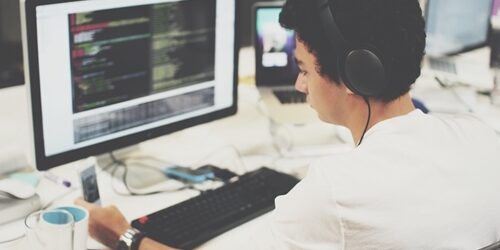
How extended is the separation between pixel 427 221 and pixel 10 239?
80 cm

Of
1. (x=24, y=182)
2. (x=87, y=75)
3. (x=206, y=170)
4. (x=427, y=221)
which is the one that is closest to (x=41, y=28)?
(x=87, y=75)

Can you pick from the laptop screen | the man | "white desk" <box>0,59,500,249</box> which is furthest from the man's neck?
the laptop screen

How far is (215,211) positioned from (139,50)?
1.28ft

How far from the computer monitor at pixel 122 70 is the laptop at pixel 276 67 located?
0.57ft

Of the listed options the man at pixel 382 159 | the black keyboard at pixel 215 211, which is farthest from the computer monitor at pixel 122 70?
the man at pixel 382 159

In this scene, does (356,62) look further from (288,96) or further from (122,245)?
(288,96)

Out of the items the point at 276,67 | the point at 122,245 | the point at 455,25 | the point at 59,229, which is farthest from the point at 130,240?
the point at 455,25

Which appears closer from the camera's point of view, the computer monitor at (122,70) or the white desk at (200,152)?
the computer monitor at (122,70)

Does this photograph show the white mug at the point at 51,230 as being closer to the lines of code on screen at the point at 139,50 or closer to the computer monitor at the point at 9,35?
the lines of code on screen at the point at 139,50

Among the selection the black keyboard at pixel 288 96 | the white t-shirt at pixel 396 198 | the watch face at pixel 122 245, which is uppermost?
the white t-shirt at pixel 396 198

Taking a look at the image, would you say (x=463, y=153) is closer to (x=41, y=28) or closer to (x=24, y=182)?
(x=41, y=28)

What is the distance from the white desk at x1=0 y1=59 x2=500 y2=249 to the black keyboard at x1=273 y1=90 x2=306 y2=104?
0.32ft

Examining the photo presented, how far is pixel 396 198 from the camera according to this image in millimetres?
990

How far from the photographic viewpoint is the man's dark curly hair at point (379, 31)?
106 centimetres
